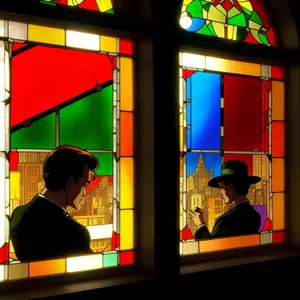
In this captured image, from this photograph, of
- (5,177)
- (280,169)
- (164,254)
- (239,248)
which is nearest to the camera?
(5,177)

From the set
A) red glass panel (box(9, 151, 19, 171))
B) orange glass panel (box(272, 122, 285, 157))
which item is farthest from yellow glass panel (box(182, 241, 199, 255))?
red glass panel (box(9, 151, 19, 171))

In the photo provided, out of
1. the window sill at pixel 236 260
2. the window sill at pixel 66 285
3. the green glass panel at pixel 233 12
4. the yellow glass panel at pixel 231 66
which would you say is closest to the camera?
the window sill at pixel 66 285

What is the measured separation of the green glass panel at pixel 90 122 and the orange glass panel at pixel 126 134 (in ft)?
0.23

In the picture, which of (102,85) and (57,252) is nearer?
(57,252)

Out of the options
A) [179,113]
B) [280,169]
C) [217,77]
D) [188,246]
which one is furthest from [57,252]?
[280,169]

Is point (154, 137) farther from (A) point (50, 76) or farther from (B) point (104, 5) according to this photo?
(B) point (104, 5)

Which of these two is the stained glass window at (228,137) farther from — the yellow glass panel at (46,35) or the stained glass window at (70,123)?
the yellow glass panel at (46,35)

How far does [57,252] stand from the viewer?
2570mm

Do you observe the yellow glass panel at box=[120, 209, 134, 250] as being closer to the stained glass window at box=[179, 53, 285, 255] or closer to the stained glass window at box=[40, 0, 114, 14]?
the stained glass window at box=[179, 53, 285, 255]

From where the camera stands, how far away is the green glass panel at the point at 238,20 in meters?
3.23

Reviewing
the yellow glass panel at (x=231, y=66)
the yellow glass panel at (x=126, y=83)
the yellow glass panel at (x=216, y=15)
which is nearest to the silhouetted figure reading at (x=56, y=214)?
the yellow glass panel at (x=126, y=83)

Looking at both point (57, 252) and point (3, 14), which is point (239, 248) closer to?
point (57, 252)

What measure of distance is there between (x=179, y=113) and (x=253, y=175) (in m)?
0.77

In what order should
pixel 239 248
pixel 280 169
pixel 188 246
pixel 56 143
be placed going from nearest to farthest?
pixel 56 143 < pixel 188 246 < pixel 239 248 < pixel 280 169
